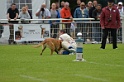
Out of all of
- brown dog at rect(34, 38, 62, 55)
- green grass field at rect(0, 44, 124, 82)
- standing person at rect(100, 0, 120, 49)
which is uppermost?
standing person at rect(100, 0, 120, 49)

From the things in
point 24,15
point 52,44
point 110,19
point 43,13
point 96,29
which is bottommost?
point 52,44

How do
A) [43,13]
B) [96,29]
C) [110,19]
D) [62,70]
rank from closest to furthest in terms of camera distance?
[62,70] < [110,19] < [96,29] < [43,13]

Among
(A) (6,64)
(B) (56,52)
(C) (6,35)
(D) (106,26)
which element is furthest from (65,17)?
(A) (6,64)

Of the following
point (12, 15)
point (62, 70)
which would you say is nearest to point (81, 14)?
point (12, 15)

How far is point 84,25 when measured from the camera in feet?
113

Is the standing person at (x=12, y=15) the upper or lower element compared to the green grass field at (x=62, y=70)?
upper

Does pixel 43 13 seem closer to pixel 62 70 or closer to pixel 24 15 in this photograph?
pixel 24 15

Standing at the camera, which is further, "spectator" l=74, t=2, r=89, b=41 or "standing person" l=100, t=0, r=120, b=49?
"spectator" l=74, t=2, r=89, b=41

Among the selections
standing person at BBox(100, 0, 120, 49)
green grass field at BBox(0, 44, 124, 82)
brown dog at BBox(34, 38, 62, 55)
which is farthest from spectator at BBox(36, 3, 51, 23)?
green grass field at BBox(0, 44, 124, 82)

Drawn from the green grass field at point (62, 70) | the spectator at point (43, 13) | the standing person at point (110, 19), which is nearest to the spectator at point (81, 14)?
the spectator at point (43, 13)

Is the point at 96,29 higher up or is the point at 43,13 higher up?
the point at 43,13

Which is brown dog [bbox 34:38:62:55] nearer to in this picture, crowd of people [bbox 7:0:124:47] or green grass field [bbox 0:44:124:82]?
green grass field [bbox 0:44:124:82]

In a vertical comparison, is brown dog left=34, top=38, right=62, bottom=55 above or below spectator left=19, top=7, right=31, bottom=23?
below

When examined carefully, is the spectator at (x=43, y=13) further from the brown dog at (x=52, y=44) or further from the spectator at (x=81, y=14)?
the brown dog at (x=52, y=44)
